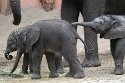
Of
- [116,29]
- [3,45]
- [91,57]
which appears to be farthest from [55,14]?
[116,29]

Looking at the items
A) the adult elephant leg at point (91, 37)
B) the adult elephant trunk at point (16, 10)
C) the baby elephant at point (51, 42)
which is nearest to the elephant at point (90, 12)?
the adult elephant leg at point (91, 37)

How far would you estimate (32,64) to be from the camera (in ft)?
17.7

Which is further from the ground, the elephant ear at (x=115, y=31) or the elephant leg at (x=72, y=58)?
the elephant ear at (x=115, y=31)

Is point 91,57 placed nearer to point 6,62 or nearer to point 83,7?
point 83,7

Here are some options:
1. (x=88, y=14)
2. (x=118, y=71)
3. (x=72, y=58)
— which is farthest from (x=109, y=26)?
(x=88, y=14)

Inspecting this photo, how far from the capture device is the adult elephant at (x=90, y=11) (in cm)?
631

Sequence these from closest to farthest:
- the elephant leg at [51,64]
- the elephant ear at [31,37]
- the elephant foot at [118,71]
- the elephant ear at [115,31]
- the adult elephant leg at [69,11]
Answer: the elephant ear at [31,37] < the elephant leg at [51,64] < the elephant foot at [118,71] < the elephant ear at [115,31] < the adult elephant leg at [69,11]

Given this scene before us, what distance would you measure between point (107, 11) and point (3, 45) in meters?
3.39

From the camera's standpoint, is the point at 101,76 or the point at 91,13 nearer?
the point at 101,76

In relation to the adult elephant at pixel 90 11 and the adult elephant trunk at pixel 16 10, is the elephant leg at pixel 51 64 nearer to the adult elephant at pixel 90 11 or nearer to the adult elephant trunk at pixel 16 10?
the adult elephant trunk at pixel 16 10

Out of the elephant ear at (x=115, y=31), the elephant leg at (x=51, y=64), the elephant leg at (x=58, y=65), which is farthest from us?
the elephant leg at (x=58, y=65)

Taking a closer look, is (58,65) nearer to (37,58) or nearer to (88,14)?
(37,58)

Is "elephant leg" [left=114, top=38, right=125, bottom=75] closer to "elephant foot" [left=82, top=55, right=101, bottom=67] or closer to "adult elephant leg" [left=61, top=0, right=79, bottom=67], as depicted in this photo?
"elephant foot" [left=82, top=55, right=101, bottom=67]

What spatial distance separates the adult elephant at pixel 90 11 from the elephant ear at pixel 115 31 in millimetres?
748
